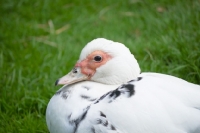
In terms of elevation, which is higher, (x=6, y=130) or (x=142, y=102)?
(x=142, y=102)

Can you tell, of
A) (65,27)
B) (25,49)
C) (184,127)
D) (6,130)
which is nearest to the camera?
(184,127)

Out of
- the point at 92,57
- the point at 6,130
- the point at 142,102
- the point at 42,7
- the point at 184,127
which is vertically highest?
the point at 42,7

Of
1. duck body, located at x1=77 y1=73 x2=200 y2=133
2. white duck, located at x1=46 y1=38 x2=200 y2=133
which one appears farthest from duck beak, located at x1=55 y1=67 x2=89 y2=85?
duck body, located at x1=77 y1=73 x2=200 y2=133

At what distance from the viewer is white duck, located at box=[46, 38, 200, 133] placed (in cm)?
215

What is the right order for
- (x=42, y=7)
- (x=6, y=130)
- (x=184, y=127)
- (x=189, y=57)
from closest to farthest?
(x=184, y=127)
(x=6, y=130)
(x=189, y=57)
(x=42, y=7)

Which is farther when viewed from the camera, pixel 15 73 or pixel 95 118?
pixel 15 73

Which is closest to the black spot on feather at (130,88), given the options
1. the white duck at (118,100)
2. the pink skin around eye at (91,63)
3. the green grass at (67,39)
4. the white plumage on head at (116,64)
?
the white duck at (118,100)

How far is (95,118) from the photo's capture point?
2189 millimetres

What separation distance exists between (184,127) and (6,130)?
152 centimetres

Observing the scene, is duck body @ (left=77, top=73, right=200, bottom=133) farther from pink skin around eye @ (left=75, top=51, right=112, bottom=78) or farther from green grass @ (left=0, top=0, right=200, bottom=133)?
green grass @ (left=0, top=0, right=200, bottom=133)

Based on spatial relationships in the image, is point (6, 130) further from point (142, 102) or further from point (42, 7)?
point (42, 7)

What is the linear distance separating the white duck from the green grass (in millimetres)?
684

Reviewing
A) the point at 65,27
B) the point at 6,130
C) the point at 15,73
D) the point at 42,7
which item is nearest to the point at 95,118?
the point at 6,130

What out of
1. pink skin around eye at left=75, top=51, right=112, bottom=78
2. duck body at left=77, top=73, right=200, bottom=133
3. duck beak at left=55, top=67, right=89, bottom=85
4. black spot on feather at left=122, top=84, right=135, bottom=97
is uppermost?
pink skin around eye at left=75, top=51, right=112, bottom=78
